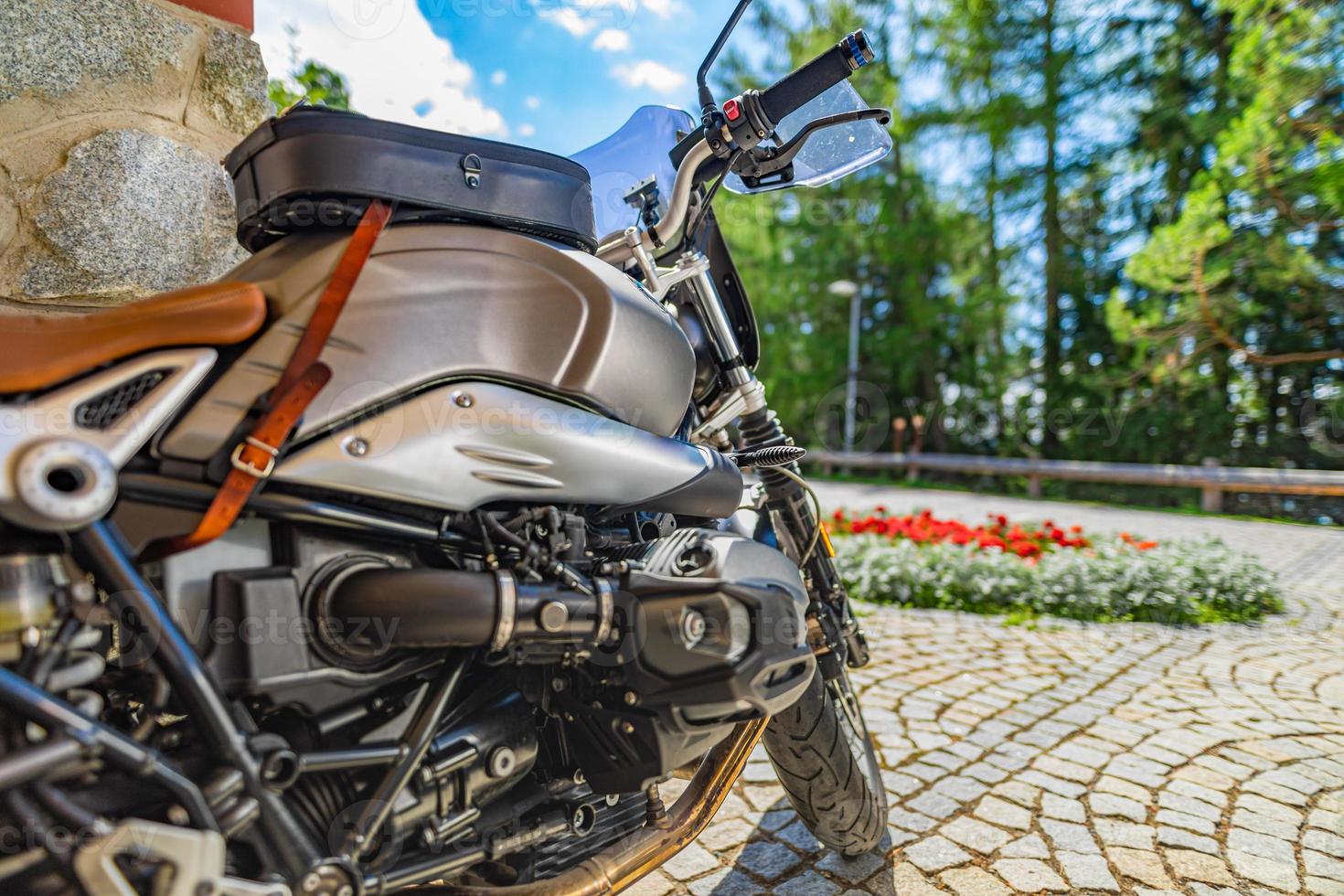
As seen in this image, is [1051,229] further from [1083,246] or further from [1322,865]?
[1322,865]

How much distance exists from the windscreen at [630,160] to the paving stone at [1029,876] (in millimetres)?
1981

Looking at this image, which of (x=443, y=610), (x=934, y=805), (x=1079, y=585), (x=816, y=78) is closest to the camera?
(x=443, y=610)

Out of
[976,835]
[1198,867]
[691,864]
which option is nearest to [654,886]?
[691,864]

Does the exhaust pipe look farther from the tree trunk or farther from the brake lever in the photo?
the tree trunk

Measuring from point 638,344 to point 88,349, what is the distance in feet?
2.52

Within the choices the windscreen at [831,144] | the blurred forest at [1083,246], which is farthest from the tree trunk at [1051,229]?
the windscreen at [831,144]

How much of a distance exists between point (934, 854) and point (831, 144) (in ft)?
6.40

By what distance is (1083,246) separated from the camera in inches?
658

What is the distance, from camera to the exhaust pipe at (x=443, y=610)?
3.47 ft

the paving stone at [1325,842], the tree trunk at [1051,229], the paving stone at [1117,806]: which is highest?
the tree trunk at [1051,229]

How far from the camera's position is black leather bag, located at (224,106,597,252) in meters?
1.14

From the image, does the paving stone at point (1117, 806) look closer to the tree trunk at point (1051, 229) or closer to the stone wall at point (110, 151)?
the stone wall at point (110, 151)

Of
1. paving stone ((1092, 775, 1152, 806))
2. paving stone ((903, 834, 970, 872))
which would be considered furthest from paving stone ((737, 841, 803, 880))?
paving stone ((1092, 775, 1152, 806))

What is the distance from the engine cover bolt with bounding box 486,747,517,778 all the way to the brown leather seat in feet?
2.32
